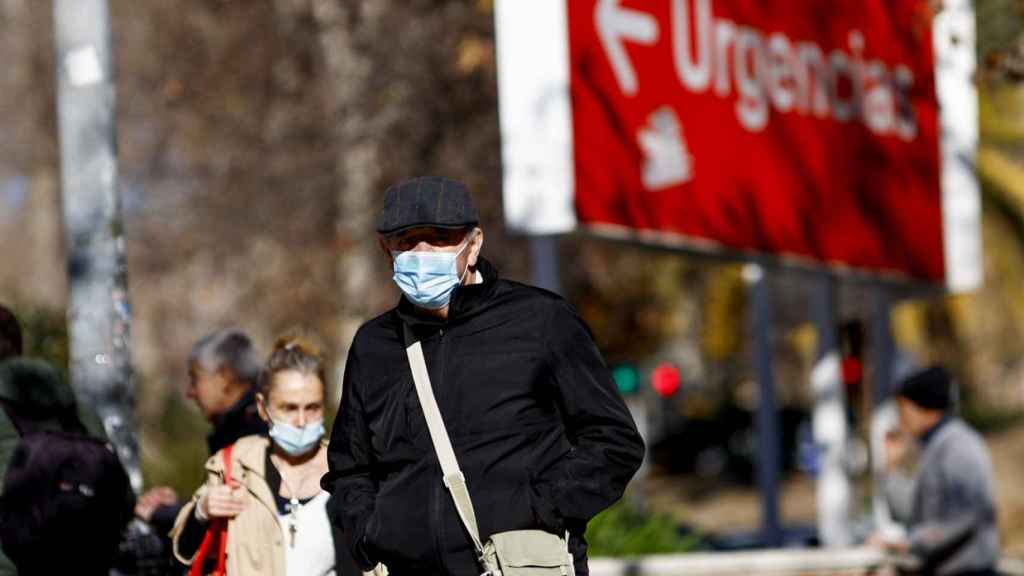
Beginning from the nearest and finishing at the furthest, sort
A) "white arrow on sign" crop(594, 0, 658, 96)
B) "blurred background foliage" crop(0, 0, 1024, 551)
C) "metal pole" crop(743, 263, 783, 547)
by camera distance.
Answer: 1. "white arrow on sign" crop(594, 0, 658, 96)
2. "metal pole" crop(743, 263, 783, 547)
3. "blurred background foliage" crop(0, 0, 1024, 551)

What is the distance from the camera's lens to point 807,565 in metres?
11.1

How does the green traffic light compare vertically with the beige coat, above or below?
below

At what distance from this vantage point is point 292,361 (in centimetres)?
562

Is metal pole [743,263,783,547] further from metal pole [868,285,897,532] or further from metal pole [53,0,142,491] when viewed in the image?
metal pole [53,0,142,491]

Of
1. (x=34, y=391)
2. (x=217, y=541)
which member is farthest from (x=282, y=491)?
(x=34, y=391)

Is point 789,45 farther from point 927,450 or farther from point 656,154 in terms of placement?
point 927,450

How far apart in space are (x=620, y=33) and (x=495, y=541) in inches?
241

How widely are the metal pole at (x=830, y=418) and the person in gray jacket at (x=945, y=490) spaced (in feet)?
19.2

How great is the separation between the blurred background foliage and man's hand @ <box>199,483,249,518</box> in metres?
6.01

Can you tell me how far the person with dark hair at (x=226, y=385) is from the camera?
6254 millimetres

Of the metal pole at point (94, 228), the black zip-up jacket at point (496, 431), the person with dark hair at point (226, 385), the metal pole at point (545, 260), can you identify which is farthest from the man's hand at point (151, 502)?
the metal pole at point (545, 260)

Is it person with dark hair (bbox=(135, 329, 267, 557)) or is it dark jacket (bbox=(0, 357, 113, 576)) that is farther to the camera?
person with dark hair (bbox=(135, 329, 267, 557))

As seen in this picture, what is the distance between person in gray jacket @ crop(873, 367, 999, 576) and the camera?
26.4 feet

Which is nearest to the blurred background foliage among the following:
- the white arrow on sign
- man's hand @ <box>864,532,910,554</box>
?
the white arrow on sign
